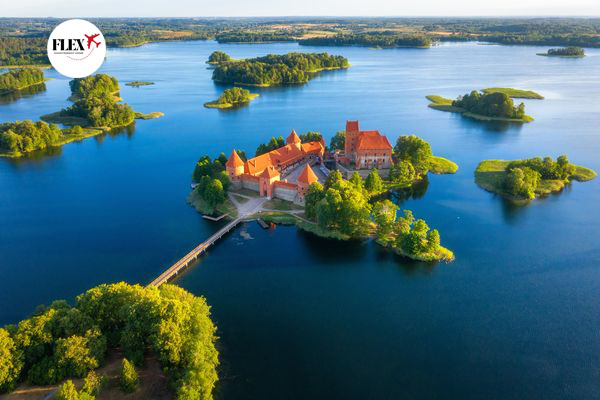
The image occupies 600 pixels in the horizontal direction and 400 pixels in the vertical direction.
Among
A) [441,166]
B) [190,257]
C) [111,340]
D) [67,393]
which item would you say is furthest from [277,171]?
[67,393]

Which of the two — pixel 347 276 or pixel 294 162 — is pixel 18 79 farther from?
pixel 347 276

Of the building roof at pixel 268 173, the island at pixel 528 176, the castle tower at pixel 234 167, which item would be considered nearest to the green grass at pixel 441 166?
the island at pixel 528 176

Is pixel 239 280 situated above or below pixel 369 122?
below

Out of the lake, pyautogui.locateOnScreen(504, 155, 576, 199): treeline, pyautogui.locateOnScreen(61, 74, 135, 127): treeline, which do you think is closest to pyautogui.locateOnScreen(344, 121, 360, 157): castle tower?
the lake

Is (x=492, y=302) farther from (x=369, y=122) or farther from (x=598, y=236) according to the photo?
(x=369, y=122)

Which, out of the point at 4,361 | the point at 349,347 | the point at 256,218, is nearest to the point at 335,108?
the point at 256,218

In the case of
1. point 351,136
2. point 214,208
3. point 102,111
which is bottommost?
point 214,208

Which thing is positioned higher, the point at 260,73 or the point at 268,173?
the point at 260,73
